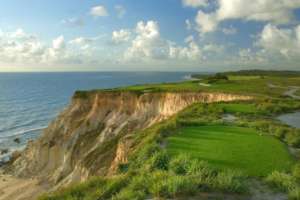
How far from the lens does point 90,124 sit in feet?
125

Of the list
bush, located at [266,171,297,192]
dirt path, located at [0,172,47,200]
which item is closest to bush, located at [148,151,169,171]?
bush, located at [266,171,297,192]

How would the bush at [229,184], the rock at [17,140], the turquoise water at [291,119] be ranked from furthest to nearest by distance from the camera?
the rock at [17,140] → the turquoise water at [291,119] → the bush at [229,184]

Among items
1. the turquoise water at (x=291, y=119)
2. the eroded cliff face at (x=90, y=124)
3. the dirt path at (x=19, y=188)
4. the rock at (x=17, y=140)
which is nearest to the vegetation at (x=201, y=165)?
the turquoise water at (x=291, y=119)

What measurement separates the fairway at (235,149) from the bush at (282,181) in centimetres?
57

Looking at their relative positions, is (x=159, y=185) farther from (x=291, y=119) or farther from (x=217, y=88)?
(x=217, y=88)

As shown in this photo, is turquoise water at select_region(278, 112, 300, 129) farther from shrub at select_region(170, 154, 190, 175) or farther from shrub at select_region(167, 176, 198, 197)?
shrub at select_region(167, 176, 198, 197)

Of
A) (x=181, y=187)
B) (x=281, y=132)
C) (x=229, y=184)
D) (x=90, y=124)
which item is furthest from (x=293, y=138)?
(x=90, y=124)

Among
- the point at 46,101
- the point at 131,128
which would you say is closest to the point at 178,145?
the point at 131,128

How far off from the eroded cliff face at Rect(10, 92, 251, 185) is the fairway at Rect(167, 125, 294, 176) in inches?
725

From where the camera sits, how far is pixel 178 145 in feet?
38.5

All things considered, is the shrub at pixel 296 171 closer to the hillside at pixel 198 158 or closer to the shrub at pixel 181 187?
the hillside at pixel 198 158

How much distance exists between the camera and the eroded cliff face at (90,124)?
33.7 m

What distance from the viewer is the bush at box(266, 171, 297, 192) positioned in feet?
26.4

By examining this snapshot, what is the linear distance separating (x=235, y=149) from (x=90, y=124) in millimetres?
28651
